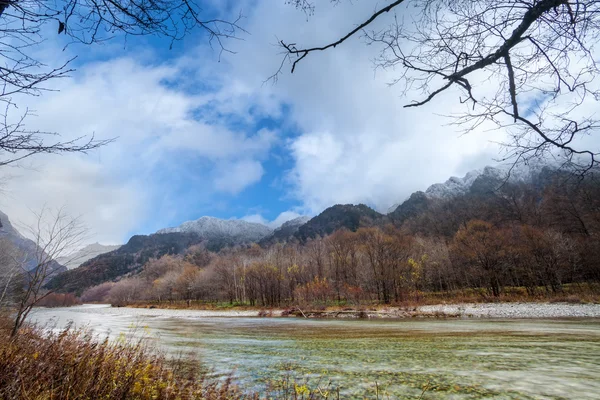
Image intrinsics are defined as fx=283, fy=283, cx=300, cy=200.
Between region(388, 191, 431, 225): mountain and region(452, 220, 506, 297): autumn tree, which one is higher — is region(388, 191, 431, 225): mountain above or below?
above

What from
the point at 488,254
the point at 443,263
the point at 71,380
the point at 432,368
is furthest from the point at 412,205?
the point at 71,380

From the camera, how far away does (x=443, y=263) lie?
199 feet

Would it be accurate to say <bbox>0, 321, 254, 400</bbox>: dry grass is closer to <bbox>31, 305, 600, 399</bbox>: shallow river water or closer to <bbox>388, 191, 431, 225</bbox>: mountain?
<bbox>31, 305, 600, 399</bbox>: shallow river water

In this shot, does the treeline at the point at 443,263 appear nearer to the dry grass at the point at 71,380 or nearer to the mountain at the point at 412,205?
the dry grass at the point at 71,380

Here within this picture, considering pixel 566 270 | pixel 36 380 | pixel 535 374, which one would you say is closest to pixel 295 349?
pixel 535 374

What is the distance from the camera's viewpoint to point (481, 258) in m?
46.6

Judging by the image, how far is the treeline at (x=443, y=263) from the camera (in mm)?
45875

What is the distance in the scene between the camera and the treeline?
45.9 m

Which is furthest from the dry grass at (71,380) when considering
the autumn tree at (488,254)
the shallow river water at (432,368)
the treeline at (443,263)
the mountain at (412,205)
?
the mountain at (412,205)

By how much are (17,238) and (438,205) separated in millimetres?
129020

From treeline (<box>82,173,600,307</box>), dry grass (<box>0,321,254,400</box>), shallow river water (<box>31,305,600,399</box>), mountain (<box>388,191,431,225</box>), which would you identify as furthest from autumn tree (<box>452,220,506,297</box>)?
mountain (<box>388,191,431,225</box>)

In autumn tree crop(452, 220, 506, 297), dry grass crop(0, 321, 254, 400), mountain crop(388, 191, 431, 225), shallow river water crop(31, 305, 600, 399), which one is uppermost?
mountain crop(388, 191, 431, 225)

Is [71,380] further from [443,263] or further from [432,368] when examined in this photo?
[443,263]

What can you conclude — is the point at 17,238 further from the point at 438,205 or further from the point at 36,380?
the point at 438,205
